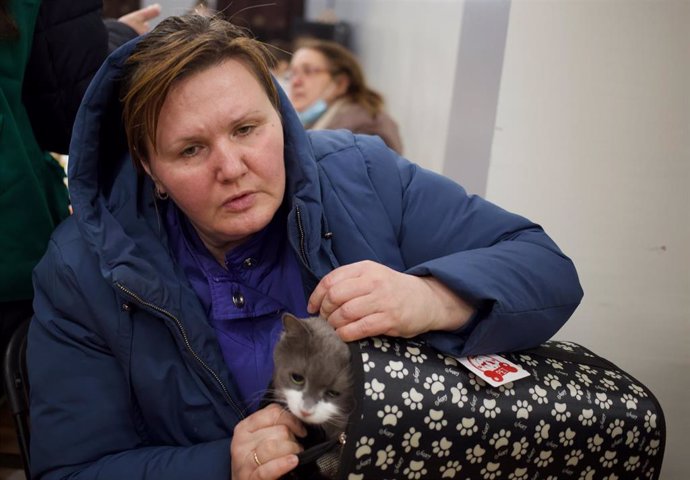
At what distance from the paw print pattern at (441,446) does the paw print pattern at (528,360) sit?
8.6 inches

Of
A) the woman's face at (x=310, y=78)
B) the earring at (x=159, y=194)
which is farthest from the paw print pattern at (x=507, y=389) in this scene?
the woman's face at (x=310, y=78)

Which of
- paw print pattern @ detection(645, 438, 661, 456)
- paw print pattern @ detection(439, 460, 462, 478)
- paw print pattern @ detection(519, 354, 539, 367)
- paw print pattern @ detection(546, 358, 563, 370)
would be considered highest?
paw print pattern @ detection(519, 354, 539, 367)

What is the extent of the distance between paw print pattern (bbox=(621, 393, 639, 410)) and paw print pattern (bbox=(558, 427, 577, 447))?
4.5 inches

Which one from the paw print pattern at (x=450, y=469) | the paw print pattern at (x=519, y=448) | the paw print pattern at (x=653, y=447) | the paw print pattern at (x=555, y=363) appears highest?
the paw print pattern at (x=555, y=363)

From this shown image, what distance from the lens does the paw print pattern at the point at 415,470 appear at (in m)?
0.94

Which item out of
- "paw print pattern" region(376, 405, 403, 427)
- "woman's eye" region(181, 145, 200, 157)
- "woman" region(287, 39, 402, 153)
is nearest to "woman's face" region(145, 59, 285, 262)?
"woman's eye" region(181, 145, 200, 157)

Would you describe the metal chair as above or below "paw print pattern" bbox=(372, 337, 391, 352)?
below

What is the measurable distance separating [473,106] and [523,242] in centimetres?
94

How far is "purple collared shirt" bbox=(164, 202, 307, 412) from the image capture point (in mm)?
1207

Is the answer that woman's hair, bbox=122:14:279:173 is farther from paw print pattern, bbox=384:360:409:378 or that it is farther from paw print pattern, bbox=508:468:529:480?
paw print pattern, bbox=508:468:529:480

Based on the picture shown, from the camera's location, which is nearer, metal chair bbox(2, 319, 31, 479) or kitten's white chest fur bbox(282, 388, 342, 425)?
kitten's white chest fur bbox(282, 388, 342, 425)

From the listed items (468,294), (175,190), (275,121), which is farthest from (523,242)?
(175,190)

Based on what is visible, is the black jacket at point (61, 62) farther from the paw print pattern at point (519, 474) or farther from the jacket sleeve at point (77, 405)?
the paw print pattern at point (519, 474)

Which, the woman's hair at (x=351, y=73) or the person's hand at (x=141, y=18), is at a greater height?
the person's hand at (x=141, y=18)
